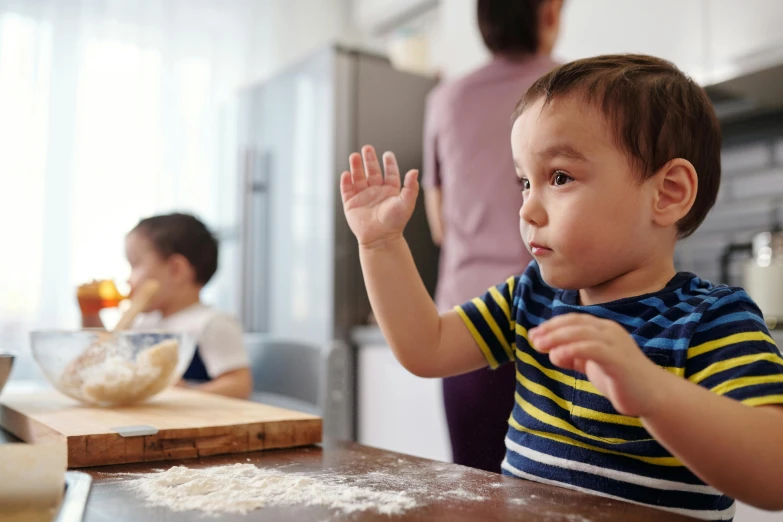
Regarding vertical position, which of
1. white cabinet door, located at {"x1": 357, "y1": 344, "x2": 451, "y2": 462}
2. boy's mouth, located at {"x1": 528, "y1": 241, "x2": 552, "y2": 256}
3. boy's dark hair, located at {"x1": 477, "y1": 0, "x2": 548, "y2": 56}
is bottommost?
white cabinet door, located at {"x1": 357, "y1": 344, "x2": 451, "y2": 462}

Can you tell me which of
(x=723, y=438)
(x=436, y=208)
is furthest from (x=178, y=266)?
(x=723, y=438)

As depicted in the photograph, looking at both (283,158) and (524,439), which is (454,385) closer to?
(524,439)

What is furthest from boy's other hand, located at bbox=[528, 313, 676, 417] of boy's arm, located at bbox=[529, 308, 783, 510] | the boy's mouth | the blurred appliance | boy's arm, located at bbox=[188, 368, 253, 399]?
the blurred appliance

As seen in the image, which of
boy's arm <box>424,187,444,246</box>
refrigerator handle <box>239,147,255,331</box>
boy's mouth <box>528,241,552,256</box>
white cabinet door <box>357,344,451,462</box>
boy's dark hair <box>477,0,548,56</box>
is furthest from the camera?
refrigerator handle <box>239,147,255,331</box>

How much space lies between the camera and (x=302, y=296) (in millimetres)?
2570

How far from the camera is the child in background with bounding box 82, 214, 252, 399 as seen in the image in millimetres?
1563

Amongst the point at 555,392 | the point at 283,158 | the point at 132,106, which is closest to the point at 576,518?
the point at 555,392

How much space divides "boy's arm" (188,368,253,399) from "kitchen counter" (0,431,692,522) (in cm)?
72

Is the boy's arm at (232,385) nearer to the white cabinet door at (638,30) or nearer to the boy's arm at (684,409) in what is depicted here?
the boy's arm at (684,409)

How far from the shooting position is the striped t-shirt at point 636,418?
1.98ft

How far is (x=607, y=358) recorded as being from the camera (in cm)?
49

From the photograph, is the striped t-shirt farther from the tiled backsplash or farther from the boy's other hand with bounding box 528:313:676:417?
the tiled backsplash

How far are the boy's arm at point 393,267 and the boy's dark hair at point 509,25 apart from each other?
0.71 meters

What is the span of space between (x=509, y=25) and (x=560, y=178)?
0.80m
